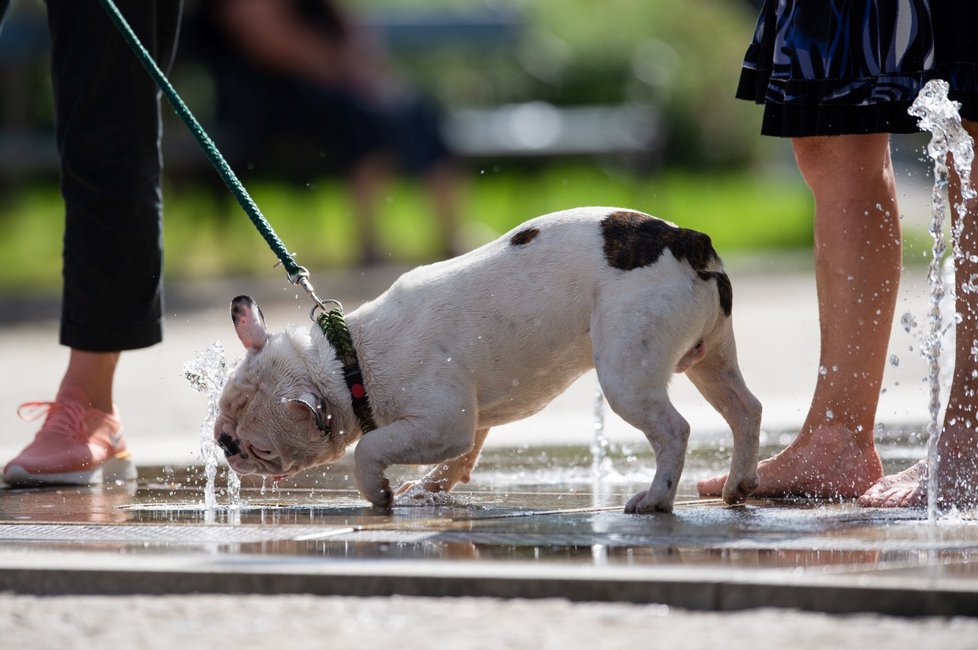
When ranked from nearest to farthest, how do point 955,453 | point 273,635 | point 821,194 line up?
point 273,635 → point 955,453 → point 821,194

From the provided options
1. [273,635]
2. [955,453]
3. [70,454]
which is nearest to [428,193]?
[70,454]

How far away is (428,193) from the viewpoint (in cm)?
1388

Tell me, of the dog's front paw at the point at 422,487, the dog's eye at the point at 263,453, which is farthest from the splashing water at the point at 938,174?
the dog's eye at the point at 263,453

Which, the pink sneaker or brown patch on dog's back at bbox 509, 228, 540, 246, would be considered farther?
the pink sneaker

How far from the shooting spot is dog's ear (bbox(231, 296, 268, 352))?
4.59 m

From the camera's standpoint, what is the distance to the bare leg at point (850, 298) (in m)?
4.81

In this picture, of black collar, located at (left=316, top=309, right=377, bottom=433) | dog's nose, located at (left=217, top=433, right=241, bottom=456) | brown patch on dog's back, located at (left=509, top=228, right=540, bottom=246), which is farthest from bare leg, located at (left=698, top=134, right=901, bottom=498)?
dog's nose, located at (left=217, top=433, right=241, bottom=456)

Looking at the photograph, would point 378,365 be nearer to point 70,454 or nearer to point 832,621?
point 70,454

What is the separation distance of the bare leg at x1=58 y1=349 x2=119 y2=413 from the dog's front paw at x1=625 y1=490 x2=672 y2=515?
6.56 feet

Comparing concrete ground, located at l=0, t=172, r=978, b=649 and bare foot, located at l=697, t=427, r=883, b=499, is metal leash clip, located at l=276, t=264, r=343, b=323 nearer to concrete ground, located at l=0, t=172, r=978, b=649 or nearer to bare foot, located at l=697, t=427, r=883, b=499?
concrete ground, located at l=0, t=172, r=978, b=649

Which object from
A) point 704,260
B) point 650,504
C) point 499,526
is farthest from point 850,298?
point 499,526

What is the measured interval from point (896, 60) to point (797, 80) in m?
0.28

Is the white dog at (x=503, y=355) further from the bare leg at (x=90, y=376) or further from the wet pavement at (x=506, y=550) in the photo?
the bare leg at (x=90, y=376)

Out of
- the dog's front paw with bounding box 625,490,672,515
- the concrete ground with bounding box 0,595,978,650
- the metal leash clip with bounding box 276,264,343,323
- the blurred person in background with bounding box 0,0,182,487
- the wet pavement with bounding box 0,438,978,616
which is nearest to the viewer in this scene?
the concrete ground with bounding box 0,595,978,650
